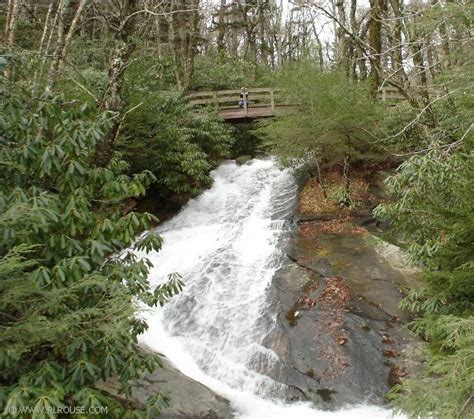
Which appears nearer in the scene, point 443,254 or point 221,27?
point 443,254

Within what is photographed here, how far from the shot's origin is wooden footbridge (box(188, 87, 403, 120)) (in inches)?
693

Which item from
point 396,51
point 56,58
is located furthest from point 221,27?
point 56,58

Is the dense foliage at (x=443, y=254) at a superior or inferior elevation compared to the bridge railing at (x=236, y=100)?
inferior

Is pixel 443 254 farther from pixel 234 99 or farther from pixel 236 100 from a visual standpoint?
pixel 236 100

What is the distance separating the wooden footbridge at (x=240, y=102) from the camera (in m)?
17.6

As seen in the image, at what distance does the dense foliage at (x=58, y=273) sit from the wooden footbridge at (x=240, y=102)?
13.7 m

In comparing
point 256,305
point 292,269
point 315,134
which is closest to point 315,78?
point 315,134

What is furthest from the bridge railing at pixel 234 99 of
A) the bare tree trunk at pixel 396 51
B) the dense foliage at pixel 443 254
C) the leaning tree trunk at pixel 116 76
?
the leaning tree trunk at pixel 116 76

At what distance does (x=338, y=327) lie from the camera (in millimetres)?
7445

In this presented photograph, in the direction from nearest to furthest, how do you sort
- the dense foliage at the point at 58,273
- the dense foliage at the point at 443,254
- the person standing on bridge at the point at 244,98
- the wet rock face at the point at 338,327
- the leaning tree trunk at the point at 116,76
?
the dense foliage at the point at 58,273, the dense foliage at the point at 443,254, the leaning tree trunk at the point at 116,76, the wet rock face at the point at 338,327, the person standing on bridge at the point at 244,98

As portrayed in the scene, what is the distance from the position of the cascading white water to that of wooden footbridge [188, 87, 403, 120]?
4.92 m

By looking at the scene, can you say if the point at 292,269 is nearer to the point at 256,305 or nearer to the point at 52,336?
the point at 256,305

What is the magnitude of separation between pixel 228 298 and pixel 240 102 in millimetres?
11838

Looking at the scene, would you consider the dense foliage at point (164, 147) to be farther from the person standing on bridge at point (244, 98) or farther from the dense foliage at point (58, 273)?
the dense foliage at point (58, 273)
